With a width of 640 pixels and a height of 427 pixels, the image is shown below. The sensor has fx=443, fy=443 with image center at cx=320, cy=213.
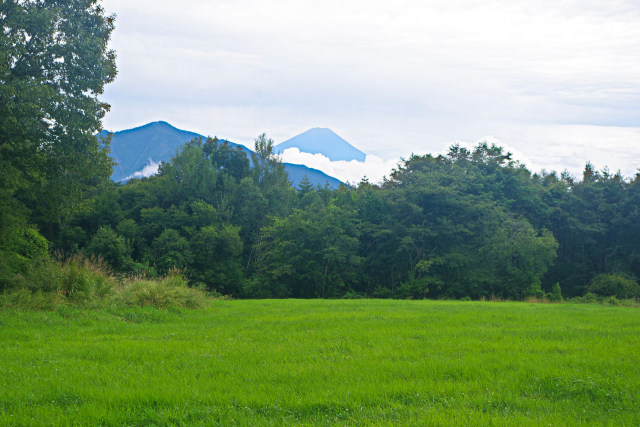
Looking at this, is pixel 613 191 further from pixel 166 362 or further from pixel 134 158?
pixel 134 158

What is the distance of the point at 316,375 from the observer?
20.2ft

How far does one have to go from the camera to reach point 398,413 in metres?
4.78

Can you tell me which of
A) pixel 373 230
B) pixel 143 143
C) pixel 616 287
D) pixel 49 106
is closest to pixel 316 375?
pixel 49 106

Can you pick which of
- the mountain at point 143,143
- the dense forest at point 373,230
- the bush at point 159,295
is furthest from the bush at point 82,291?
the mountain at point 143,143

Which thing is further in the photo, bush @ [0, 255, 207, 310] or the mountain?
the mountain

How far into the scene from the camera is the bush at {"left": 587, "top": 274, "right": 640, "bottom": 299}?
39.8 m

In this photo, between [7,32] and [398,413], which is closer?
[398,413]

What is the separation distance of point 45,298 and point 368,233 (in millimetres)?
36539

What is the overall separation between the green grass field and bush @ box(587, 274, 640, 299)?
3576cm

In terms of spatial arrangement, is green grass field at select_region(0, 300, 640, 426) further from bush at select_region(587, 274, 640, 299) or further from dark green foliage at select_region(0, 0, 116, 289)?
bush at select_region(587, 274, 640, 299)

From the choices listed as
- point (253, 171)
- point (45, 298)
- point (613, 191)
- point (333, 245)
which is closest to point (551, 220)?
point (613, 191)

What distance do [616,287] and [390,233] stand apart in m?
21.2

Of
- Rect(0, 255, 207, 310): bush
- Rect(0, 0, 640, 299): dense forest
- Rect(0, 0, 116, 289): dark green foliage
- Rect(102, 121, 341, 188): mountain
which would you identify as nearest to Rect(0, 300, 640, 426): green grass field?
Rect(0, 255, 207, 310): bush

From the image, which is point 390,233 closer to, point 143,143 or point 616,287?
point 616,287
